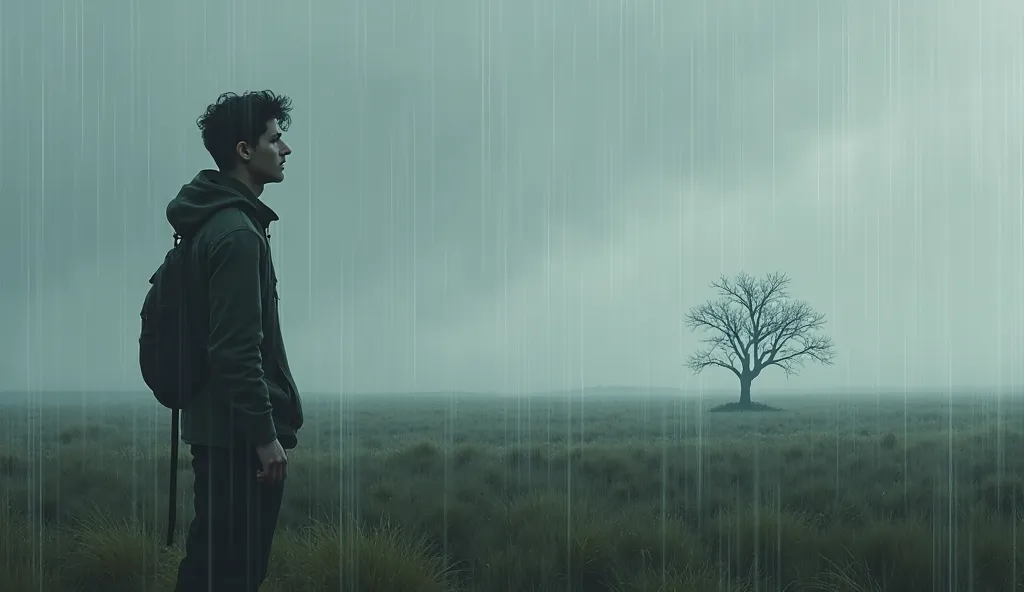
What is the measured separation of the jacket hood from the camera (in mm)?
2771

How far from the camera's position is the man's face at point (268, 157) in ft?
9.83

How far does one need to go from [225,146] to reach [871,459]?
10312mm

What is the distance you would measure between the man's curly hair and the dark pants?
1.22 metres

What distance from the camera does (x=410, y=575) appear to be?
12.9ft

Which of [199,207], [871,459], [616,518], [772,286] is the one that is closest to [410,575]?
[616,518]

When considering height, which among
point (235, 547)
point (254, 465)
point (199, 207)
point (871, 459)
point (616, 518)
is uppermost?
point (199, 207)

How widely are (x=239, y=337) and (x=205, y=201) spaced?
Result: 0.62 meters

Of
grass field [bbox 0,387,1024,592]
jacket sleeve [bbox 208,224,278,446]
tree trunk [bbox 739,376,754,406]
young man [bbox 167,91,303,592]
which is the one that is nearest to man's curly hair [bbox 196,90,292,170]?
young man [bbox 167,91,303,592]

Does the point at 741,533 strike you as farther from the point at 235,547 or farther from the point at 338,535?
the point at 235,547

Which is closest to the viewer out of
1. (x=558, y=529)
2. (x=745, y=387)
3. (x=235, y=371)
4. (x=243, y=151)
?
(x=235, y=371)

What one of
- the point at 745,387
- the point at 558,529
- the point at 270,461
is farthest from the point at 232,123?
the point at 745,387

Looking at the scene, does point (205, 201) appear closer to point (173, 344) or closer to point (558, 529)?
point (173, 344)

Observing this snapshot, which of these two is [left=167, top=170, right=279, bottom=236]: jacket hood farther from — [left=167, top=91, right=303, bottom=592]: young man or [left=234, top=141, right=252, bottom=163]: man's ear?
[left=234, top=141, right=252, bottom=163]: man's ear

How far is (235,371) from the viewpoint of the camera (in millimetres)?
2535
